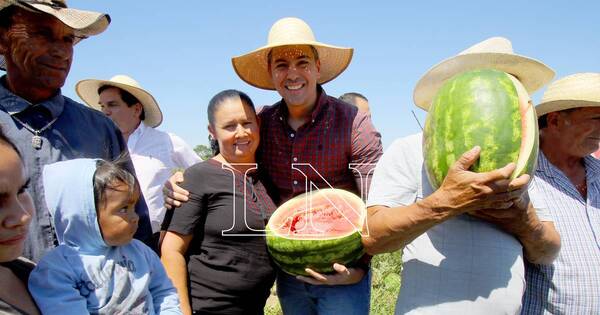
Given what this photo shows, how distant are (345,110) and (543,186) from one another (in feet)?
3.96

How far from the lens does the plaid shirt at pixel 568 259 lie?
258 centimetres

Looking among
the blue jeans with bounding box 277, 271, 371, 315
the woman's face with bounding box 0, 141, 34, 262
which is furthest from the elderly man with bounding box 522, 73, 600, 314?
the woman's face with bounding box 0, 141, 34, 262

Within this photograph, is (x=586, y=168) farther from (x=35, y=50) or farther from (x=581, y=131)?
(x=35, y=50)

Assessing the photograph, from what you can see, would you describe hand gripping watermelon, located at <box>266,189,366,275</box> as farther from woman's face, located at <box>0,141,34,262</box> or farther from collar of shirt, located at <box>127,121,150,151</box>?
collar of shirt, located at <box>127,121,150,151</box>

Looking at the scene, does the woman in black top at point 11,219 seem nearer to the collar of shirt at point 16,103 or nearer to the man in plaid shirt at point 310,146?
the collar of shirt at point 16,103

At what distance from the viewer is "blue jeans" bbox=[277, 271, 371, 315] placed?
282 centimetres

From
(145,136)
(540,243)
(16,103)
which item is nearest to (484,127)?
(540,243)

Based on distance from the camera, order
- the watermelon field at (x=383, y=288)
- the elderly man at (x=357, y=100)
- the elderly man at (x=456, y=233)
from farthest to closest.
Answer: the elderly man at (x=357, y=100) < the watermelon field at (x=383, y=288) < the elderly man at (x=456, y=233)

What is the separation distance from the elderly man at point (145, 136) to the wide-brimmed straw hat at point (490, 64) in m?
2.56

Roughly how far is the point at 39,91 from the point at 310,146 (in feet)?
4.68

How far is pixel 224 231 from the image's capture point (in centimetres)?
271

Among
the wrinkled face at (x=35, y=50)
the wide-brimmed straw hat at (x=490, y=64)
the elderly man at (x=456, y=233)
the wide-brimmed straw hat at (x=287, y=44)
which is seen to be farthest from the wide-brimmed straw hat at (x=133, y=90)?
the elderly man at (x=456, y=233)

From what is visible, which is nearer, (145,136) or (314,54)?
(314,54)

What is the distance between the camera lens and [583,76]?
114 inches
